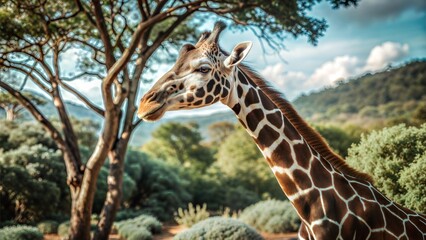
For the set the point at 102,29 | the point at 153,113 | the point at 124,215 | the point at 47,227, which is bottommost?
the point at 124,215

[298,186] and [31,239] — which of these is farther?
[31,239]

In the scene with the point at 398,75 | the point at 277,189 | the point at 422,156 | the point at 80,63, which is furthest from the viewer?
the point at 398,75

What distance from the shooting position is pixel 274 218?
33.0 feet

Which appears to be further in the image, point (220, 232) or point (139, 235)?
point (139, 235)

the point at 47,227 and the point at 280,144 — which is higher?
the point at 280,144

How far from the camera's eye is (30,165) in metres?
9.80

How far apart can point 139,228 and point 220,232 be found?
4090 mm

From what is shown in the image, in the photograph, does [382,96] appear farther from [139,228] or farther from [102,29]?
[102,29]

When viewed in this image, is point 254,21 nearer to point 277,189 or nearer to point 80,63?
point 80,63

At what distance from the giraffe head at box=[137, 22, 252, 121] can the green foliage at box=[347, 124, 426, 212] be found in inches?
81.9

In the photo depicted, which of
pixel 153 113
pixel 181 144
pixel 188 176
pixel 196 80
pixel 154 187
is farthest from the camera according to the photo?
pixel 181 144

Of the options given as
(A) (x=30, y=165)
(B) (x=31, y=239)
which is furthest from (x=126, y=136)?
(A) (x=30, y=165)

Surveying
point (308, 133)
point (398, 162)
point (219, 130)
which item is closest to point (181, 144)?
point (219, 130)

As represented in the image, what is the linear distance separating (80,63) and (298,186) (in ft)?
27.5
